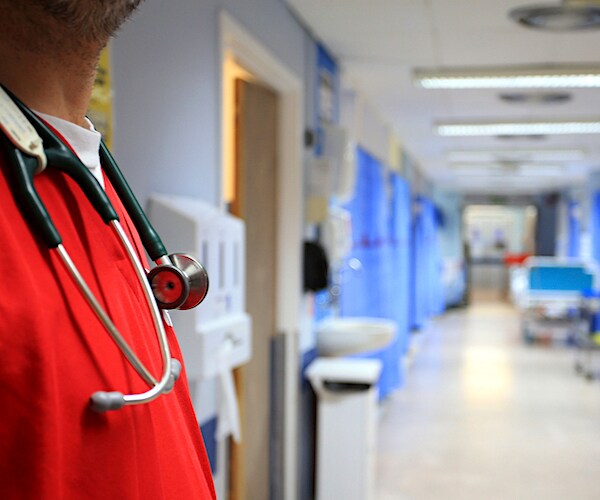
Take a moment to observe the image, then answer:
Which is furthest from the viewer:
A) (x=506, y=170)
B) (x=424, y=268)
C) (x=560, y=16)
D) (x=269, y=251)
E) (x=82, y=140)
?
(x=424, y=268)

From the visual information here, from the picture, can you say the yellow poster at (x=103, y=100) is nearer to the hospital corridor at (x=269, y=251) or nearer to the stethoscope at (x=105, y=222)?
the hospital corridor at (x=269, y=251)

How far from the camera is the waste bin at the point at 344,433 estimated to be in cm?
399

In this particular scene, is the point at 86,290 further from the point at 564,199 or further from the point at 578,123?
the point at 564,199

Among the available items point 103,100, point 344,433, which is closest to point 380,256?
point 344,433

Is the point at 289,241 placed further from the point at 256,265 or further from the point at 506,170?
the point at 506,170

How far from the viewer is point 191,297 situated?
33.1 inches

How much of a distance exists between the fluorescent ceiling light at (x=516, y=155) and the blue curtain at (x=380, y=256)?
2.87ft

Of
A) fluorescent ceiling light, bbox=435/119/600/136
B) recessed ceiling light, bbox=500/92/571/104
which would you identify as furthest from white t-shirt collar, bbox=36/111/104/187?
fluorescent ceiling light, bbox=435/119/600/136

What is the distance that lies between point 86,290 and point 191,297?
0.60ft

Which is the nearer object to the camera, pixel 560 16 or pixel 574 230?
pixel 560 16

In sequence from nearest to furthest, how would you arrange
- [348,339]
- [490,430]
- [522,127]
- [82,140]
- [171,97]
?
[82,140] → [171,97] → [348,339] → [490,430] → [522,127]

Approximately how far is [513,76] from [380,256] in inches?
102

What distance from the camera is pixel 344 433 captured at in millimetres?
4020

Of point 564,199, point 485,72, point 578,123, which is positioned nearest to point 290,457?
point 485,72
